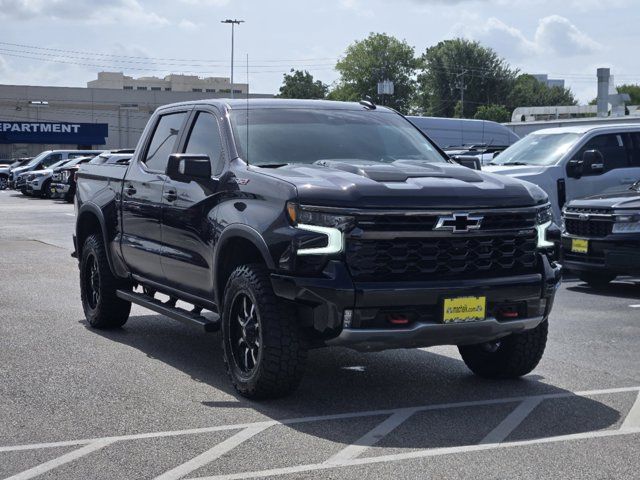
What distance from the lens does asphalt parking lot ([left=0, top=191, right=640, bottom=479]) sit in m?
5.43

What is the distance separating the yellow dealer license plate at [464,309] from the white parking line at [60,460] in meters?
2.06

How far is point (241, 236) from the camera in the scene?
22.6 feet

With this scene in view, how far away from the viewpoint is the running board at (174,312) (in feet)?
24.3

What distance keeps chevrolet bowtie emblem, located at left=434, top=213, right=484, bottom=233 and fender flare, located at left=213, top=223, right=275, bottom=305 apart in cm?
103

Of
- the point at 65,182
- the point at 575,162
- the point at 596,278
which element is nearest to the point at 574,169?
the point at 575,162

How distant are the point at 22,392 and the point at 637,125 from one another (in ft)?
36.9

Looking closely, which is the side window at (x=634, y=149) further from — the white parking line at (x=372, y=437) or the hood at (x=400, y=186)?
the white parking line at (x=372, y=437)

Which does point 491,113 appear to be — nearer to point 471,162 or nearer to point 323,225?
point 471,162

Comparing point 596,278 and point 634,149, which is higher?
point 634,149

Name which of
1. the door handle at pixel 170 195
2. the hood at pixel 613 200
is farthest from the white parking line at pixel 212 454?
the hood at pixel 613 200

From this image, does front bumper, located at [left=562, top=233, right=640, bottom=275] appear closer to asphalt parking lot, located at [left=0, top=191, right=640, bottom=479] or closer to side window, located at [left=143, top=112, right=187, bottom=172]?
asphalt parking lot, located at [left=0, top=191, right=640, bottom=479]

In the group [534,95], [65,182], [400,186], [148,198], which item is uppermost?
[534,95]

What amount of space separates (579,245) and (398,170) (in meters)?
6.63

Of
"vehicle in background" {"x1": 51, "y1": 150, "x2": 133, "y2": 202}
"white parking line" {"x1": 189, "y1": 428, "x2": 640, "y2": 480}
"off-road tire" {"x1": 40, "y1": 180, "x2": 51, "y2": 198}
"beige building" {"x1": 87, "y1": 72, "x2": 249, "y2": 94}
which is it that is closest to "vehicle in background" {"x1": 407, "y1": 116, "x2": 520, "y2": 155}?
"vehicle in background" {"x1": 51, "y1": 150, "x2": 133, "y2": 202}
